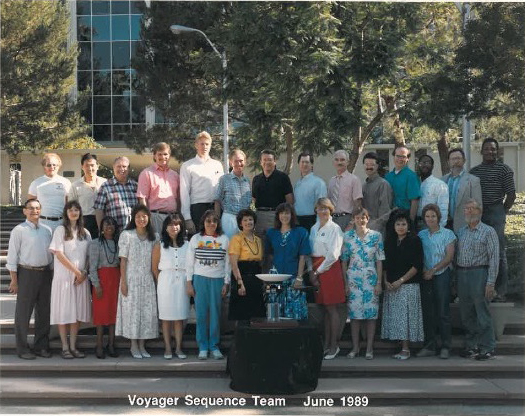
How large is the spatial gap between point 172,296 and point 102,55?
35.3m

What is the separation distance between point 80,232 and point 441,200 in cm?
424

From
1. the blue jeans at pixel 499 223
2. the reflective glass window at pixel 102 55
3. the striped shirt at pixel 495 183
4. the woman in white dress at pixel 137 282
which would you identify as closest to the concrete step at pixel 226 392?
the woman in white dress at pixel 137 282

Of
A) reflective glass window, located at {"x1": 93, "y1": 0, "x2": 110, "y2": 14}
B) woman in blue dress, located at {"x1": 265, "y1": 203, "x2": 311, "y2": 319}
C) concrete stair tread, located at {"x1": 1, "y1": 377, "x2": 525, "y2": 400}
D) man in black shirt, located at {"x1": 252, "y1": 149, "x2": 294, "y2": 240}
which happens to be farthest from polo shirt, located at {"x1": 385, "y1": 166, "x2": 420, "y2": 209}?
reflective glass window, located at {"x1": 93, "y1": 0, "x2": 110, "y2": 14}

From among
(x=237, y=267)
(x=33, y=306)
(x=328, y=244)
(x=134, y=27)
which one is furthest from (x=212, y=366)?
(x=134, y=27)

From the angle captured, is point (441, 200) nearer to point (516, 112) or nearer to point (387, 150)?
point (516, 112)

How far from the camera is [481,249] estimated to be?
845 cm

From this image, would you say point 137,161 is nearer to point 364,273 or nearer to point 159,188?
point 159,188

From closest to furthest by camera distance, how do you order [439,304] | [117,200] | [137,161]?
[439,304] → [117,200] → [137,161]

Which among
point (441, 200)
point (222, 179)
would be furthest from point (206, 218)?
point (441, 200)

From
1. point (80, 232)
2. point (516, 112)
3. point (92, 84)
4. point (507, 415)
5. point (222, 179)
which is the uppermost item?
point (92, 84)

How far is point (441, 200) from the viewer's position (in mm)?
8852

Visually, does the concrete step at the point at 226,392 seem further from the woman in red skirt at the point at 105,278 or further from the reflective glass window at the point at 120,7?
the reflective glass window at the point at 120,7

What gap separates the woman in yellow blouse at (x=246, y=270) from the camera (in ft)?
27.3

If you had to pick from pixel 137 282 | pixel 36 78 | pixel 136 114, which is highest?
pixel 136 114
